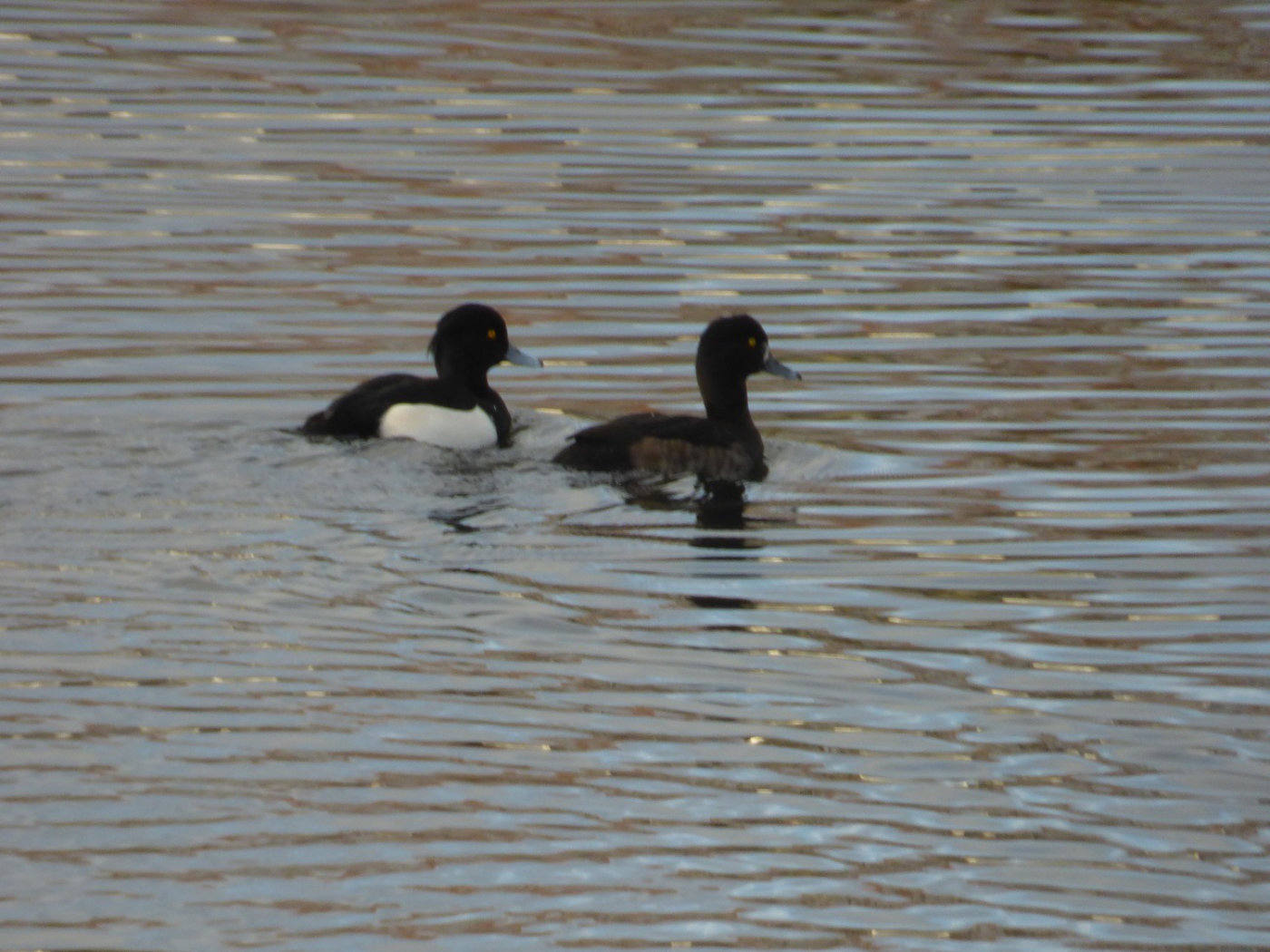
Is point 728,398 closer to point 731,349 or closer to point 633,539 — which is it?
point 731,349

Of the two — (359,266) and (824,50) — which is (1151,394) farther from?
(824,50)

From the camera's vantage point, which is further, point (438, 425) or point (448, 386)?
point (448, 386)

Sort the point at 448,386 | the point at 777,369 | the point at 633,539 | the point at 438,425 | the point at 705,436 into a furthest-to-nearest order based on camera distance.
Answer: the point at 777,369
the point at 448,386
the point at 438,425
the point at 705,436
the point at 633,539

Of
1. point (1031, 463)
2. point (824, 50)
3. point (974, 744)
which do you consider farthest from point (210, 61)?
point (974, 744)

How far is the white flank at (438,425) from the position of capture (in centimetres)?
1051

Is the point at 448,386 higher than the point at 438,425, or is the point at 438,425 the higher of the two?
the point at 448,386

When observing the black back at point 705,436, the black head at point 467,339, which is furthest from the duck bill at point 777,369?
the black head at point 467,339

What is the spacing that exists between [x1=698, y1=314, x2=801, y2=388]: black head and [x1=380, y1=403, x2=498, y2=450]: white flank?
1.01 metres

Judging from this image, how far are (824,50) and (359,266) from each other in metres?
9.26

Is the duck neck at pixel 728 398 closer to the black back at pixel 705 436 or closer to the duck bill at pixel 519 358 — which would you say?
the black back at pixel 705 436

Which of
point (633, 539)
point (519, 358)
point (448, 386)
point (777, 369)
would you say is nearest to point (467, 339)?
point (519, 358)

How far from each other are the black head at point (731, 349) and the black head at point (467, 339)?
39.6 inches

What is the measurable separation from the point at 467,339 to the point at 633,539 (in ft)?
8.96

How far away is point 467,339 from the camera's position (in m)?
11.5
